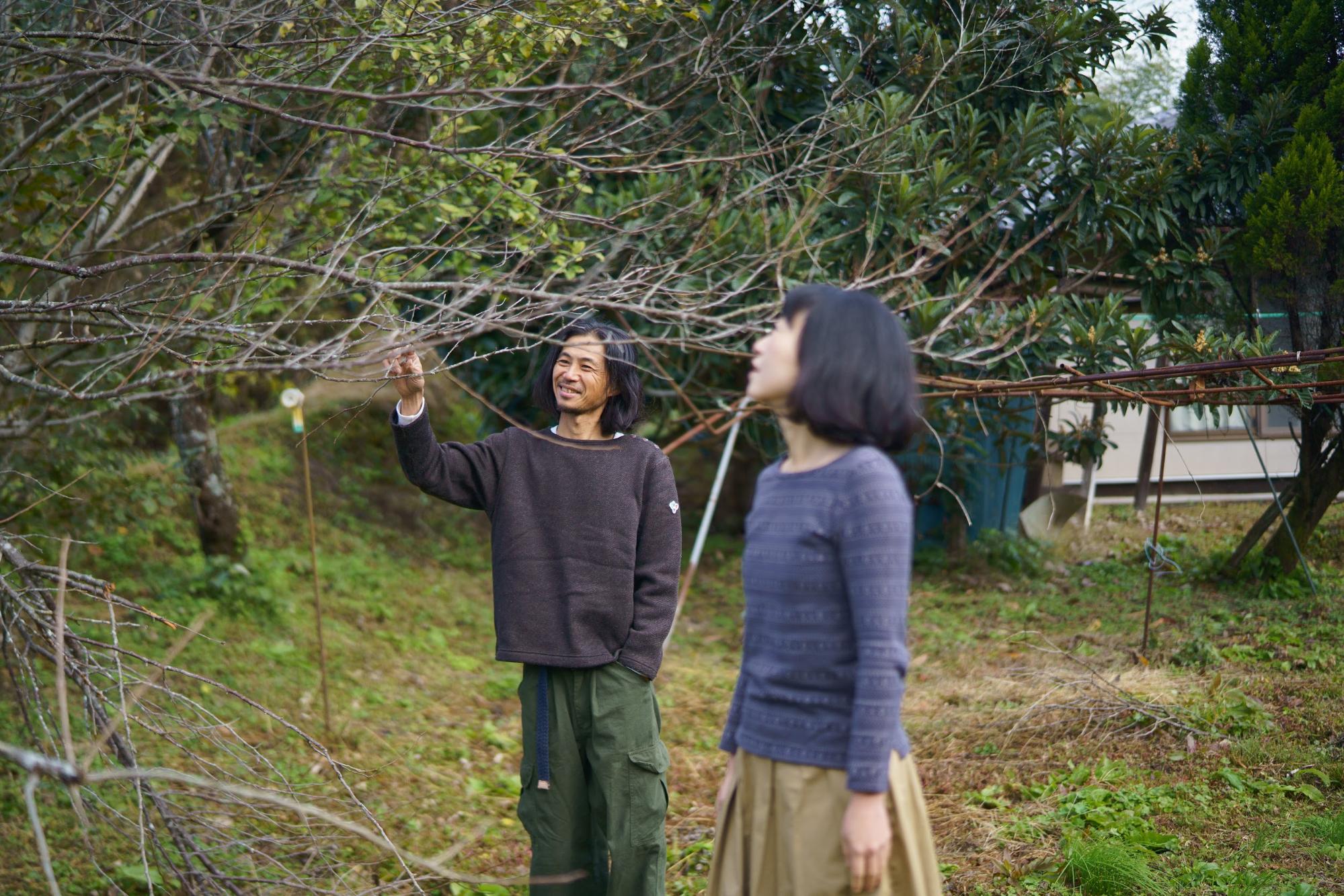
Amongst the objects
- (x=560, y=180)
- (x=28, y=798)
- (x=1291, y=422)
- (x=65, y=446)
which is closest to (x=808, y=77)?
(x=560, y=180)

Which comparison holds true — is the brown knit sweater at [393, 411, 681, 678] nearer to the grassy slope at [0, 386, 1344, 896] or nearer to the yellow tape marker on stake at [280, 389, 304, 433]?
the grassy slope at [0, 386, 1344, 896]

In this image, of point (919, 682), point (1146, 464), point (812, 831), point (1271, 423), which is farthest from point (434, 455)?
point (1271, 423)

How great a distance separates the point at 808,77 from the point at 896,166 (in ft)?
3.36

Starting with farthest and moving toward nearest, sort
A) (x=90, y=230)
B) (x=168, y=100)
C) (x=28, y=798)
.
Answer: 1. (x=90, y=230)
2. (x=168, y=100)
3. (x=28, y=798)

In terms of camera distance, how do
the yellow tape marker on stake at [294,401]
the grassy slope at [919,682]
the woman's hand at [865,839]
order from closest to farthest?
the woman's hand at [865,839]
the grassy slope at [919,682]
the yellow tape marker on stake at [294,401]

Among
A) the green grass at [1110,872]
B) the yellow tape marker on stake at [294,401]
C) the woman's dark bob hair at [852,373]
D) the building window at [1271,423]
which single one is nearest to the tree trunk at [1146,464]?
the building window at [1271,423]

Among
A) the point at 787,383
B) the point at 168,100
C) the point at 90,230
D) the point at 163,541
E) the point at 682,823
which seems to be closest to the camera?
the point at 787,383

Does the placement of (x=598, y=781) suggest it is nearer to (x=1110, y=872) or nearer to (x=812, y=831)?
(x=812, y=831)

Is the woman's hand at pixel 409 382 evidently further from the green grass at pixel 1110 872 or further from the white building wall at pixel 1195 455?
the white building wall at pixel 1195 455

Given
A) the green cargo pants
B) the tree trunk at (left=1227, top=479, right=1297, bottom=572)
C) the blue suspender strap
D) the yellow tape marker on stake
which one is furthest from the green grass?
the tree trunk at (left=1227, top=479, right=1297, bottom=572)

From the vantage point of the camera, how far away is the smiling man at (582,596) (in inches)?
114

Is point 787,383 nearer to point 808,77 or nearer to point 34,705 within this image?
point 34,705

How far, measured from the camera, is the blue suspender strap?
2.89 metres

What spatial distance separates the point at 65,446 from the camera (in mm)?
5660
